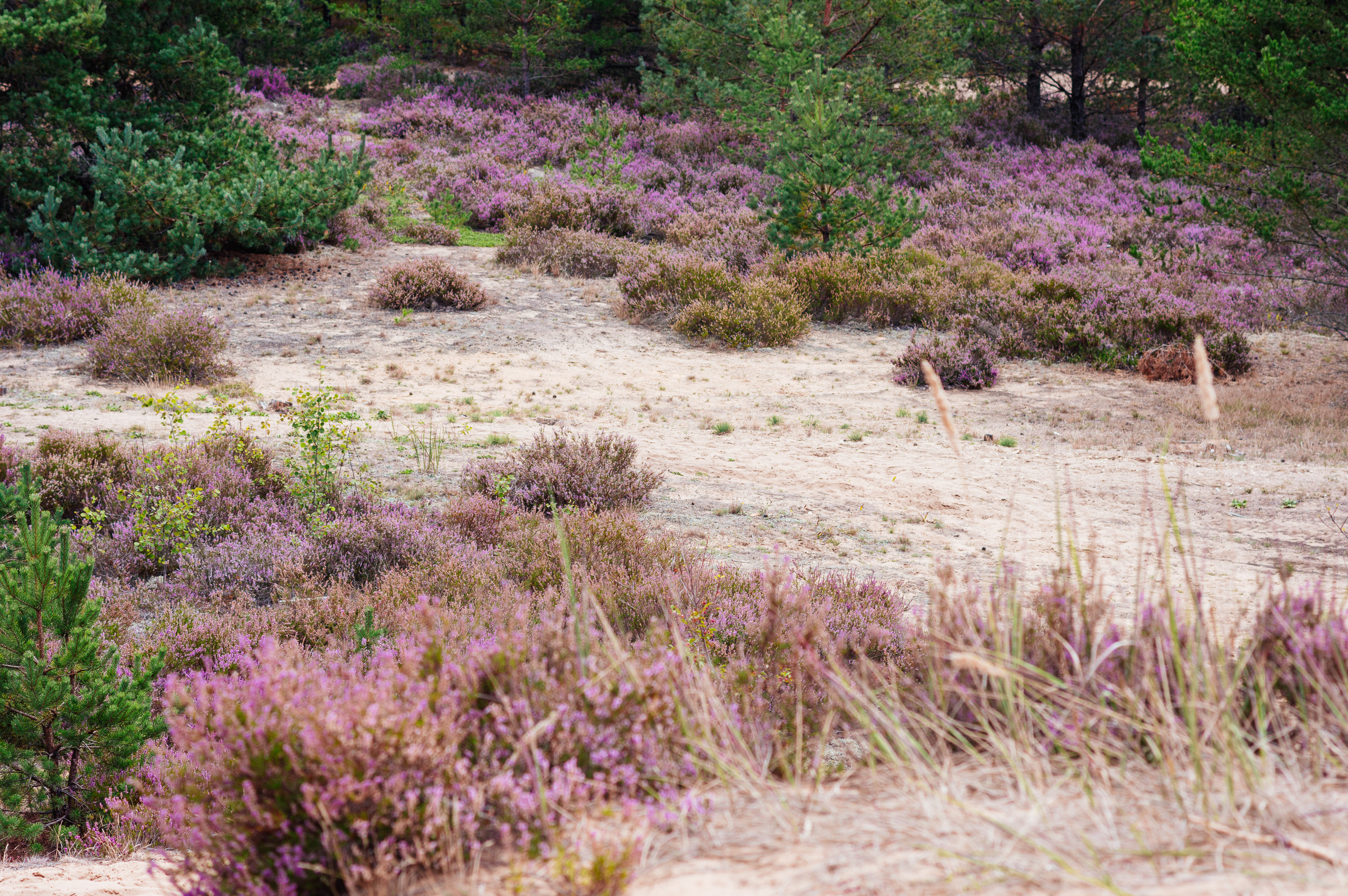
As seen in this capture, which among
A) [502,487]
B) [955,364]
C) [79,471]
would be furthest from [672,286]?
[79,471]

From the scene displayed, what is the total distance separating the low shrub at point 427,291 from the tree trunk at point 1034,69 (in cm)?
1698

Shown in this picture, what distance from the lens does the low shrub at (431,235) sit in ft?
54.3

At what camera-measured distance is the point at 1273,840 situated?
186cm

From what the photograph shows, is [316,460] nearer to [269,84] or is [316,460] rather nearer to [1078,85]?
[269,84]

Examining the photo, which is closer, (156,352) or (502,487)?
(502,487)

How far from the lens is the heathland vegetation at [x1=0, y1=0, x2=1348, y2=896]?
2232mm

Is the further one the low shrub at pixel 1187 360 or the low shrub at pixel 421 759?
the low shrub at pixel 1187 360

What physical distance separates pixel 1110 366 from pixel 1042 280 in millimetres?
2334

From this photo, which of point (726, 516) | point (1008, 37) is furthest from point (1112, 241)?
point (726, 516)

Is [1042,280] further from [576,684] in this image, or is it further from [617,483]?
[576,684]

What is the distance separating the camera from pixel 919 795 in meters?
2.09

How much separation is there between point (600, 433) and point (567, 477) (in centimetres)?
93

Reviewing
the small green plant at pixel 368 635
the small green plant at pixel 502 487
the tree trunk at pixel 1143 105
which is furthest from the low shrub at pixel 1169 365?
the tree trunk at pixel 1143 105

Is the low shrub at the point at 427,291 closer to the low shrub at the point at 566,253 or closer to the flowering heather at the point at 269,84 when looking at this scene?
the low shrub at the point at 566,253
